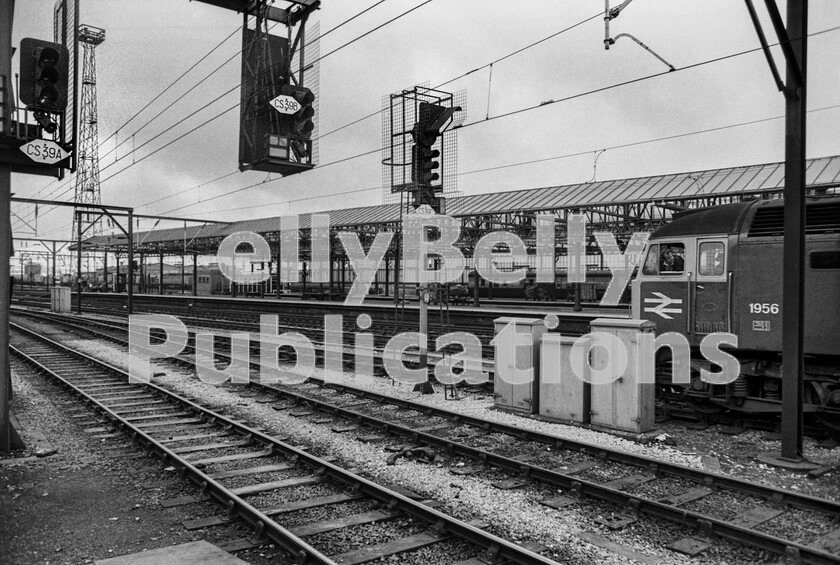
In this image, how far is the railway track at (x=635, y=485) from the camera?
5.51 metres

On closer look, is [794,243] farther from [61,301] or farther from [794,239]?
[61,301]

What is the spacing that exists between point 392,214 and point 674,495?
3115 centimetres

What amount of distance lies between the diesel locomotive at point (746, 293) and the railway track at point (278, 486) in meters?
5.97

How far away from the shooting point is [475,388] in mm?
13023

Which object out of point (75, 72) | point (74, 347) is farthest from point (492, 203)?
point (75, 72)

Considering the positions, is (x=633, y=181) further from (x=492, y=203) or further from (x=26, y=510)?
(x=26, y=510)

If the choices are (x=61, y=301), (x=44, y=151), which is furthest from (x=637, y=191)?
(x=61, y=301)

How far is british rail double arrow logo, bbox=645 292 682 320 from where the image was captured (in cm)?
1009

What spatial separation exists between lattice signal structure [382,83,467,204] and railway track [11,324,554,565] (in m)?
6.27

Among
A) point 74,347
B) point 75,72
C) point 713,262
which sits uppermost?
point 75,72

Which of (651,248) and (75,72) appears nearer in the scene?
(75,72)

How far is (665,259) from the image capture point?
33.9 ft

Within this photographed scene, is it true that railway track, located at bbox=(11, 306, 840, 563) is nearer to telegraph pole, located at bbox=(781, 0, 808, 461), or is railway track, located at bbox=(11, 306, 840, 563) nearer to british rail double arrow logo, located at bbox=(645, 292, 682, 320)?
telegraph pole, located at bbox=(781, 0, 808, 461)

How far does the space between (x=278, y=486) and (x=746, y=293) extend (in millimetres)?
7454
